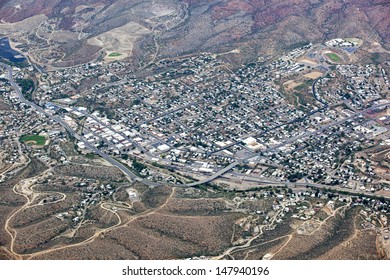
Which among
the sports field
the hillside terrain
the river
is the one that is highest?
the sports field

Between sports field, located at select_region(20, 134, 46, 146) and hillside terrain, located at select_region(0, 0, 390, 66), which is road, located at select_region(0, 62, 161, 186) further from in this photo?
hillside terrain, located at select_region(0, 0, 390, 66)

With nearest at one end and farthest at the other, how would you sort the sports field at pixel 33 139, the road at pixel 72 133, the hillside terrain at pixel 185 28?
the road at pixel 72 133
the sports field at pixel 33 139
the hillside terrain at pixel 185 28

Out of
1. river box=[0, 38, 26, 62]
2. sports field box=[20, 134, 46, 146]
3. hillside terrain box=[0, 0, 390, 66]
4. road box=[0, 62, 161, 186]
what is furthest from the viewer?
river box=[0, 38, 26, 62]

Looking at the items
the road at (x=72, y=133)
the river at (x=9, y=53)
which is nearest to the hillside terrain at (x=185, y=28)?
the river at (x=9, y=53)

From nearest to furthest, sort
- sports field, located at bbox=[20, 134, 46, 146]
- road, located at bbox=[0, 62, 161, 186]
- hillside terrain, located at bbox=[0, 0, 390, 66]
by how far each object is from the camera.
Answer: road, located at bbox=[0, 62, 161, 186] < sports field, located at bbox=[20, 134, 46, 146] < hillside terrain, located at bbox=[0, 0, 390, 66]

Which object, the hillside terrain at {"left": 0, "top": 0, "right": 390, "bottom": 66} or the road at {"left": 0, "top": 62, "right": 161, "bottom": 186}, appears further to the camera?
the hillside terrain at {"left": 0, "top": 0, "right": 390, "bottom": 66}

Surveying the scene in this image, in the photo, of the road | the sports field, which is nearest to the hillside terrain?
the road

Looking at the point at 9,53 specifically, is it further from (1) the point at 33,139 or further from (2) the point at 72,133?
(2) the point at 72,133

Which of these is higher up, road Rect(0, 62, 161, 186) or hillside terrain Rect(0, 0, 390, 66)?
road Rect(0, 62, 161, 186)

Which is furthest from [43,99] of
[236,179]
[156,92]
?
[236,179]

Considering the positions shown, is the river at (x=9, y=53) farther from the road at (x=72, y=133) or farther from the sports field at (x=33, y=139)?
the sports field at (x=33, y=139)

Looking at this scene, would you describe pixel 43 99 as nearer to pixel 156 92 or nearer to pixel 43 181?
pixel 156 92
